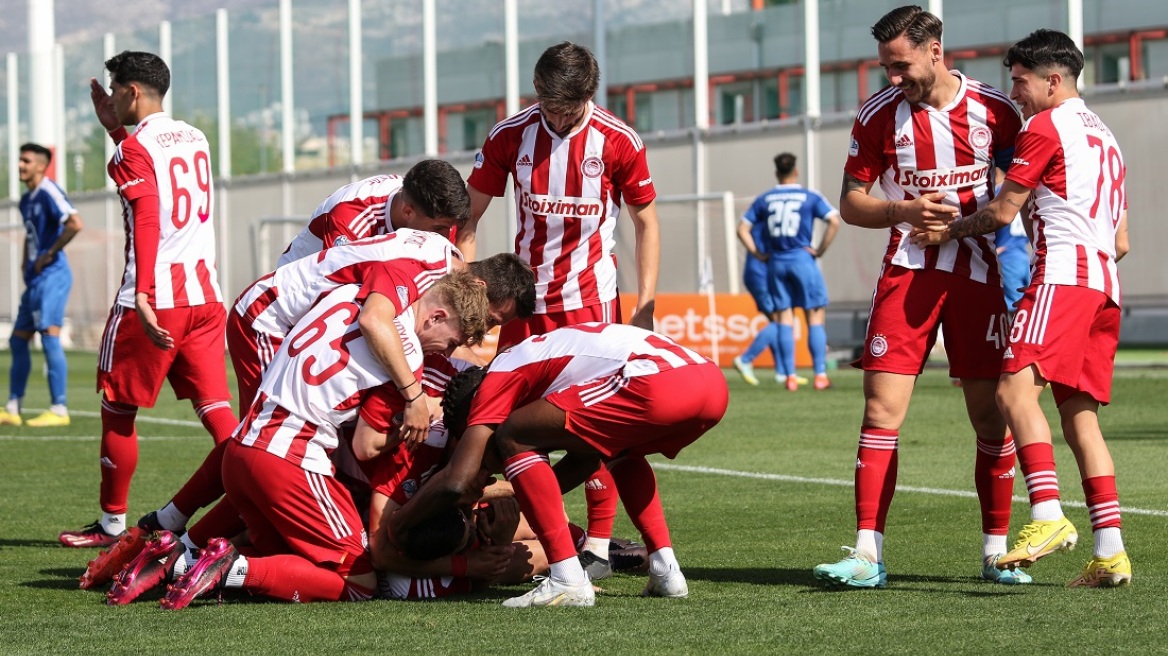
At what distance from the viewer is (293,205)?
33375mm

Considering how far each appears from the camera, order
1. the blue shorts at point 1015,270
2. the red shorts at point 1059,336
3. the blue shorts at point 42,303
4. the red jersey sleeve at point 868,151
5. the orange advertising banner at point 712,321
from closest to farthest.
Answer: the red shorts at point 1059,336 < the red jersey sleeve at point 868,151 < the blue shorts at point 42,303 < the blue shorts at point 1015,270 < the orange advertising banner at point 712,321

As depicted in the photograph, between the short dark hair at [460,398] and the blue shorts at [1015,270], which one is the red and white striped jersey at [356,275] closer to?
the short dark hair at [460,398]

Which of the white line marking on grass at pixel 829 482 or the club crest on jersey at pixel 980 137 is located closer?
the club crest on jersey at pixel 980 137

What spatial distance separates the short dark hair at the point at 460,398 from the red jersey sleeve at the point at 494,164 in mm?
1457

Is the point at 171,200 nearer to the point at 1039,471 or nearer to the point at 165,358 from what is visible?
the point at 165,358

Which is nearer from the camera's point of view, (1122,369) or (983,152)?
(983,152)

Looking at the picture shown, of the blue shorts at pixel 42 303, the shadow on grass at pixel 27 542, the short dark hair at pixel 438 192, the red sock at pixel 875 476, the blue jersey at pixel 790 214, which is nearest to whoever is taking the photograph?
the red sock at pixel 875 476

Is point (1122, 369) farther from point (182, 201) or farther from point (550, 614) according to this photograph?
point (550, 614)

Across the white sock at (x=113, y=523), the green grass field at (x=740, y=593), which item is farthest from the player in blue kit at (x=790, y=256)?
the white sock at (x=113, y=523)

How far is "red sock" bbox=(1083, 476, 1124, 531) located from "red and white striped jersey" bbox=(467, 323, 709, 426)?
56.1 inches

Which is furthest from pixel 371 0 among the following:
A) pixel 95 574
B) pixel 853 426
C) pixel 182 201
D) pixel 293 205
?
pixel 95 574

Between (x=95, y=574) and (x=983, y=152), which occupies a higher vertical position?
(x=983, y=152)

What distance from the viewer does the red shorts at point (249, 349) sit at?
6348 mm

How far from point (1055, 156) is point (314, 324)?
99.5 inches
